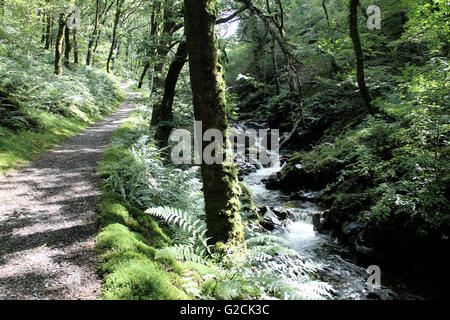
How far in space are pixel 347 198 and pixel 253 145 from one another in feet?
34.3

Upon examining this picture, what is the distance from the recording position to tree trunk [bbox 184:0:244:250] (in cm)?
369

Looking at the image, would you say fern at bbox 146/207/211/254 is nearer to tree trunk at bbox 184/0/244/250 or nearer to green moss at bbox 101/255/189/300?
tree trunk at bbox 184/0/244/250

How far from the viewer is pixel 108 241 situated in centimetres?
370

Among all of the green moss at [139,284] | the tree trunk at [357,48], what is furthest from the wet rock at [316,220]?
the green moss at [139,284]

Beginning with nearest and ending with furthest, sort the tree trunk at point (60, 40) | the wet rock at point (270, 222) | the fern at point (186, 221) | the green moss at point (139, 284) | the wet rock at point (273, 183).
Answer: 1. the green moss at point (139, 284)
2. the fern at point (186, 221)
3. the wet rock at point (270, 222)
4. the wet rock at point (273, 183)
5. the tree trunk at point (60, 40)

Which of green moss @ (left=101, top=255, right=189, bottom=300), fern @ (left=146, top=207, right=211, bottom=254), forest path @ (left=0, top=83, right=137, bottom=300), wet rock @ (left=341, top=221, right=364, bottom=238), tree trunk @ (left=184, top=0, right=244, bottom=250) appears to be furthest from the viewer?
wet rock @ (left=341, top=221, right=364, bottom=238)

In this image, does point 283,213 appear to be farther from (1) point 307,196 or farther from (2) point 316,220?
(1) point 307,196

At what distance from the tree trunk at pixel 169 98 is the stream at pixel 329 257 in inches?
174

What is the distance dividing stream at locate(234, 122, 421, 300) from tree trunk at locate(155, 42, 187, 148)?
4425 millimetres

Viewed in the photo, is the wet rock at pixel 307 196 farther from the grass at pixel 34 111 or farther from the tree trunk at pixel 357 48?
the grass at pixel 34 111

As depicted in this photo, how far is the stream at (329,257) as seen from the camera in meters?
5.21

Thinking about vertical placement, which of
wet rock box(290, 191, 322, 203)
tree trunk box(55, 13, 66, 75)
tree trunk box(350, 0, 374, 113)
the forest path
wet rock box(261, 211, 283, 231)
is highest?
tree trunk box(55, 13, 66, 75)

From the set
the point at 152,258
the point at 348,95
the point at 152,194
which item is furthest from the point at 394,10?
the point at 152,258

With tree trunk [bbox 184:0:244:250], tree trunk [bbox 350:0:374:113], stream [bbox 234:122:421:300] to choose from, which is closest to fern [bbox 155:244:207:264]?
tree trunk [bbox 184:0:244:250]
